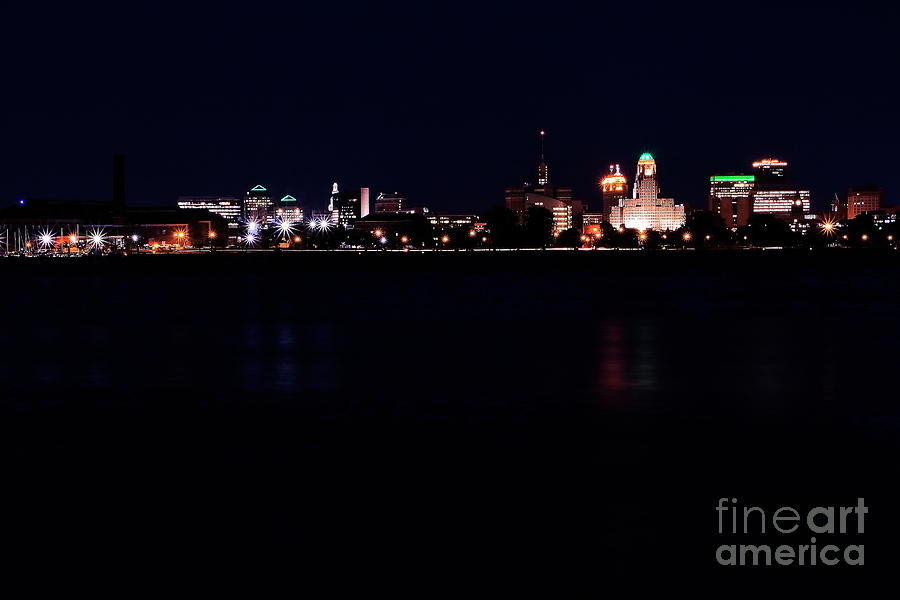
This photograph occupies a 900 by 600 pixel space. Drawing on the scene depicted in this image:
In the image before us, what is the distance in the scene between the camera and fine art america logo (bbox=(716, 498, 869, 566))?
27.8ft

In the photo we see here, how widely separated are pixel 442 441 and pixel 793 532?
18.7 ft

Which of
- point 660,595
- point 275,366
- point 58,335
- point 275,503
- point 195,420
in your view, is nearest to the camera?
point 660,595

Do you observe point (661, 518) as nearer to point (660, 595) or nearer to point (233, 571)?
point (660, 595)

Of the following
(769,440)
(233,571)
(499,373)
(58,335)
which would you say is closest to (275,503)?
(233,571)

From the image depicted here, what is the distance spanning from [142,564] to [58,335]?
25.6 meters

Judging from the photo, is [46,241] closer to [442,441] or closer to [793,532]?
[442,441]

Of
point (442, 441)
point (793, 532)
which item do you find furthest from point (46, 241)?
point (793, 532)

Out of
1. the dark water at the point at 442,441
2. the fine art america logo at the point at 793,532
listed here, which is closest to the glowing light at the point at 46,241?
the dark water at the point at 442,441

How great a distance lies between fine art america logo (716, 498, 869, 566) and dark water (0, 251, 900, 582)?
0.56 ft

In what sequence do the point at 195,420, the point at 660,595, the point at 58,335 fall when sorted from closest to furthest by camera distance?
the point at 660,595 < the point at 195,420 < the point at 58,335

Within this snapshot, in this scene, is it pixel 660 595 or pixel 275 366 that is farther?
pixel 275 366

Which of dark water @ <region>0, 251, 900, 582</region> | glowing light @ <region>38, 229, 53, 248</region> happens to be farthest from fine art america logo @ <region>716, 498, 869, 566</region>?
glowing light @ <region>38, 229, 53, 248</region>

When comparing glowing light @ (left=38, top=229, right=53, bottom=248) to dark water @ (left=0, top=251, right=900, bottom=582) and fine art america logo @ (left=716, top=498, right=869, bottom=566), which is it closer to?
dark water @ (left=0, top=251, right=900, bottom=582)

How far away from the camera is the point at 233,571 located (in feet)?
Result: 27.8
